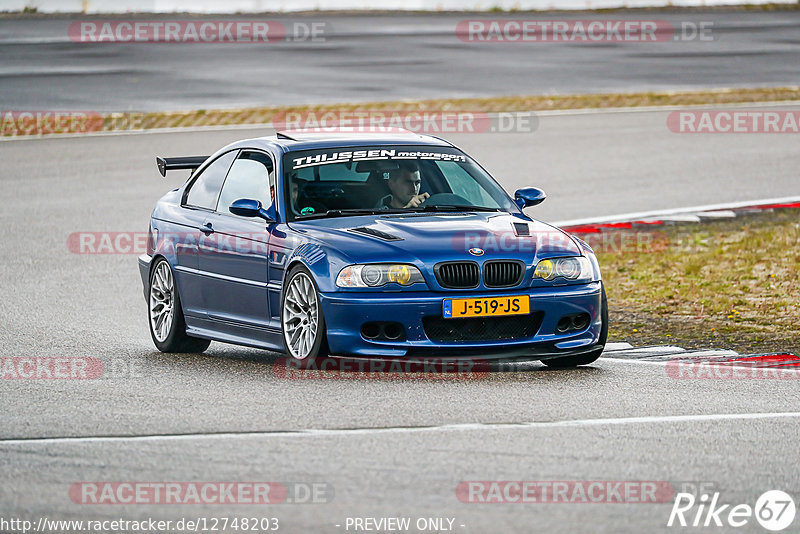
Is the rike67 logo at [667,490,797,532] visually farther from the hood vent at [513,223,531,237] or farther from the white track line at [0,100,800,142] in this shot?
the white track line at [0,100,800,142]

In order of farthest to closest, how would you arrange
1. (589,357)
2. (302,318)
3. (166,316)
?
(166,316), (589,357), (302,318)

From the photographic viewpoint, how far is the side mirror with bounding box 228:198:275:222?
1005 cm

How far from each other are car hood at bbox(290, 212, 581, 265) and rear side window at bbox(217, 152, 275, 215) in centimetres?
62

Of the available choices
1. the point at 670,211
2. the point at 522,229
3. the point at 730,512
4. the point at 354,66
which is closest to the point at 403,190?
the point at 522,229

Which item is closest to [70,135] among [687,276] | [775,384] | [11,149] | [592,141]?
[11,149]

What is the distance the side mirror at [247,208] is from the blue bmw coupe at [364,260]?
1 centimetres

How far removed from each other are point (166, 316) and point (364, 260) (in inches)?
97.2

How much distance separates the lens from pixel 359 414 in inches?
317

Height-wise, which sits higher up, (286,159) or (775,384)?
(286,159)

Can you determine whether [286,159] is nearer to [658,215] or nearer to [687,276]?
[687,276]

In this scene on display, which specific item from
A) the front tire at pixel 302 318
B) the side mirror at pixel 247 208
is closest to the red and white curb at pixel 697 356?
the front tire at pixel 302 318

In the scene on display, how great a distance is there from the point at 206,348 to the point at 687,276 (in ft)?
16.2

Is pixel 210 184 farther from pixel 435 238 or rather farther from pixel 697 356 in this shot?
pixel 697 356

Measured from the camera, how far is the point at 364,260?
9242 mm
